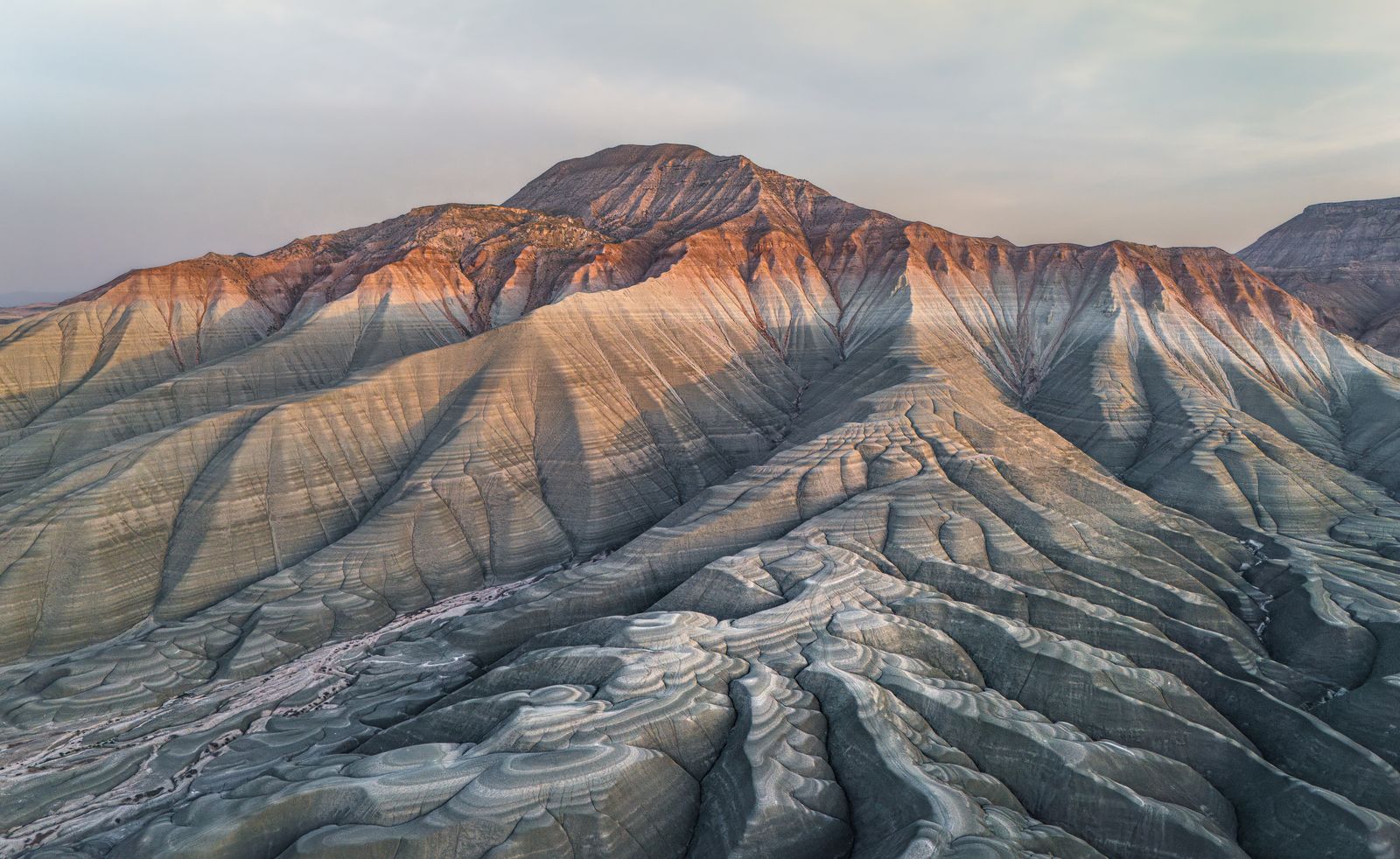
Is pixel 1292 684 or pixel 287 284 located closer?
pixel 1292 684

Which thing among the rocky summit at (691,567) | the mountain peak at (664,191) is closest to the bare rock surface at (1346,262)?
the rocky summit at (691,567)

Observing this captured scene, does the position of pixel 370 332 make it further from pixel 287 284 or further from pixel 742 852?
pixel 742 852

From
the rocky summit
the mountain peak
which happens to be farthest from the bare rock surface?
the mountain peak

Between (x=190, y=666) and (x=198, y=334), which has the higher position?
(x=198, y=334)

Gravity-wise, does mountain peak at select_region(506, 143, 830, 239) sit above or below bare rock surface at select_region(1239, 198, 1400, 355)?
above

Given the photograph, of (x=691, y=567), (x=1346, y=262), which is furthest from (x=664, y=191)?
(x=1346, y=262)

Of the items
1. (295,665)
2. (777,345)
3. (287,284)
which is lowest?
(295,665)

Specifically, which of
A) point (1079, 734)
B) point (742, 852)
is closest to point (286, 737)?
point (742, 852)

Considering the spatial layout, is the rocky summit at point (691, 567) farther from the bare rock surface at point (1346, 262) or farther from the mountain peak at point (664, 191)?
the mountain peak at point (664, 191)

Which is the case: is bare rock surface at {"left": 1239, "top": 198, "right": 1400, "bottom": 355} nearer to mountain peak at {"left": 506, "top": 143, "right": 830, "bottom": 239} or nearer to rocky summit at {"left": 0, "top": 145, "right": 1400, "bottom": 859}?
rocky summit at {"left": 0, "top": 145, "right": 1400, "bottom": 859}
